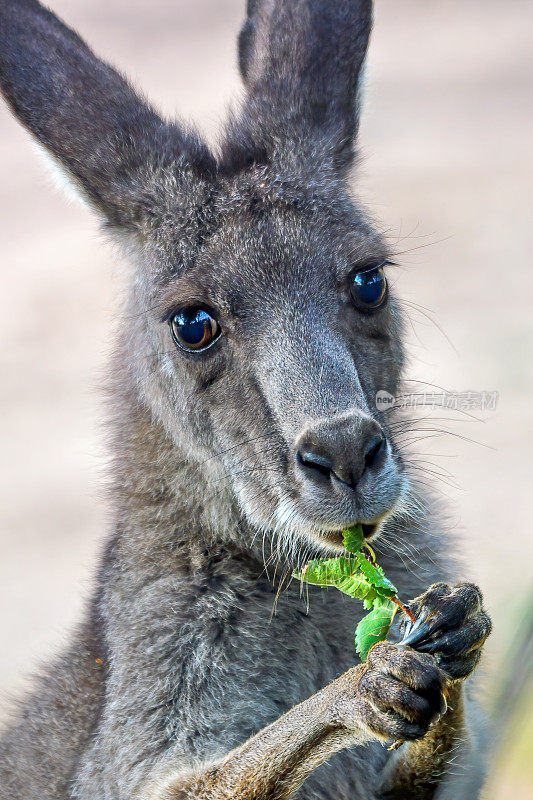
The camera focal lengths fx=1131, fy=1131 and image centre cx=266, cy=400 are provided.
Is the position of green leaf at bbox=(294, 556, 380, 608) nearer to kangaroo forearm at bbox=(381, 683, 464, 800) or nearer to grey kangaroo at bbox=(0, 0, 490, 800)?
grey kangaroo at bbox=(0, 0, 490, 800)

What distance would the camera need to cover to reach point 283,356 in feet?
13.8

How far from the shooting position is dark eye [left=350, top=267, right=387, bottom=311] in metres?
4.54

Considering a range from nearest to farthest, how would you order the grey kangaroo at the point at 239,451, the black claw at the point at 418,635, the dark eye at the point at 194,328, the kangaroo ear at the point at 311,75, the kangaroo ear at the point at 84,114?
the black claw at the point at 418,635
the grey kangaroo at the point at 239,451
the dark eye at the point at 194,328
the kangaroo ear at the point at 84,114
the kangaroo ear at the point at 311,75

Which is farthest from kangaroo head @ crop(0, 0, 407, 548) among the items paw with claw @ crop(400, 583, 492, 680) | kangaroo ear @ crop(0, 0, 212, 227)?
paw with claw @ crop(400, 583, 492, 680)

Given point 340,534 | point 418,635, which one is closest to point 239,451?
point 340,534

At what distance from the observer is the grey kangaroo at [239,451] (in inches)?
158

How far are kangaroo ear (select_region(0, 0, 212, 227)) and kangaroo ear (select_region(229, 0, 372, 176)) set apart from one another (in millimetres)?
375

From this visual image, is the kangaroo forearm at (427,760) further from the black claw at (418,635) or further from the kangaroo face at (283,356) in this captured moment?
the kangaroo face at (283,356)

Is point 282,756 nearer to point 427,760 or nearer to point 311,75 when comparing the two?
point 427,760

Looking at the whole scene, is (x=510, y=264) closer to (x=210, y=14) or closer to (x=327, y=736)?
(x=210, y=14)

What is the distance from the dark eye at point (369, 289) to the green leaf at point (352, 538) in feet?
3.31

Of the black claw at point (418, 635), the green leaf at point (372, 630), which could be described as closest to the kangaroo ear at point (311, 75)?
the green leaf at point (372, 630)

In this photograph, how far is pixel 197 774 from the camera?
13.3 feet

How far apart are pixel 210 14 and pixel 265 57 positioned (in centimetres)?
1393
